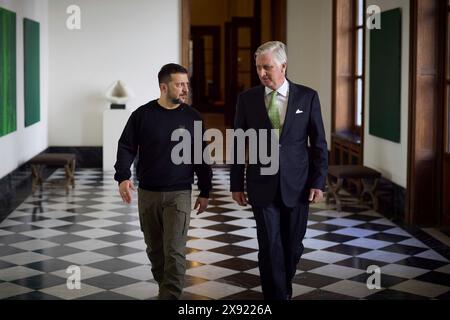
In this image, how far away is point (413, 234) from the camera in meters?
8.34

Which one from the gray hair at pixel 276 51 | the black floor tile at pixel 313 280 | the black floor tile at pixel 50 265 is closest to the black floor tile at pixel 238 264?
the black floor tile at pixel 313 280

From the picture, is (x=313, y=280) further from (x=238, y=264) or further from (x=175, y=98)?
(x=175, y=98)

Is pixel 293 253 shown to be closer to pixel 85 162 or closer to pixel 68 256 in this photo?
pixel 68 256

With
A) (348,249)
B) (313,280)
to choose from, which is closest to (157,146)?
(313,280)

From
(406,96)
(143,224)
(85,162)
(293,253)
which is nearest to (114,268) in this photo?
(143,224)

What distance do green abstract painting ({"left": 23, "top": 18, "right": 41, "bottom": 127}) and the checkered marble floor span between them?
6.78 ft

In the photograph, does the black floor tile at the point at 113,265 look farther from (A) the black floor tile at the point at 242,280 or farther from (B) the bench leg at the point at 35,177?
(B) the bench leg at the point at 35,177

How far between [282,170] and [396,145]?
4526mm

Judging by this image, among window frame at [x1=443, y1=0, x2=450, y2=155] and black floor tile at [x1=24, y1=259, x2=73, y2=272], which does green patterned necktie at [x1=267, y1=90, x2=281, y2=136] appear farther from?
window frame at [x1=443, y1=0, x2=450, y2=155]

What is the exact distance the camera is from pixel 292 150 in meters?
5.18

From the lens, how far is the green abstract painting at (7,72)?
988 centimetres

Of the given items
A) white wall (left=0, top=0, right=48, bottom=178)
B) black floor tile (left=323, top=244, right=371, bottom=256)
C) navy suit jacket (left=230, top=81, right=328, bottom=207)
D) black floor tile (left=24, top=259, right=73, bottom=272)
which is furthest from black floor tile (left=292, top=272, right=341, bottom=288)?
white wall (left=0, top=0, right=48, bottom=178)

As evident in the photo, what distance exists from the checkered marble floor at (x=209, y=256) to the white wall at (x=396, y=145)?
0.57 m
